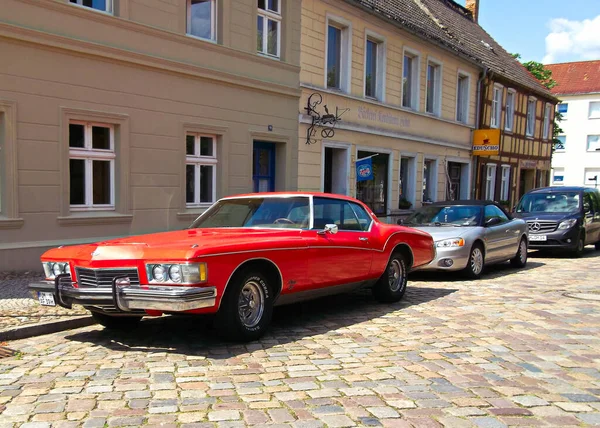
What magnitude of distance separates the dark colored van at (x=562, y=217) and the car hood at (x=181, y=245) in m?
10.3

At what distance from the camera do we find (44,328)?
6.17m

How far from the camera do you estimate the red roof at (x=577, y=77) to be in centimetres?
5491

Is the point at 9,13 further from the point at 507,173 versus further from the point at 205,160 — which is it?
the point at 507,173

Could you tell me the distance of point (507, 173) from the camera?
90.5 ft

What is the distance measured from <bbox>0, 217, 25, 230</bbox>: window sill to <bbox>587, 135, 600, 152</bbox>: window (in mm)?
56207

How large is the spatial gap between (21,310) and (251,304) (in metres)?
2.93

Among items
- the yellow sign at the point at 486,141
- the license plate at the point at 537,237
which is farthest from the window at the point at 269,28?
the yellow sign at the point at 486,141

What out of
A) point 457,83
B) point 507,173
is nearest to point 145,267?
point 457,83

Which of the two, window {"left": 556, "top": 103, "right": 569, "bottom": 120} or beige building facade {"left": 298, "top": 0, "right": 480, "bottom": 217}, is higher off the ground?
window {"left": 556, "top": 103, "right": 569, "bottom": 120}

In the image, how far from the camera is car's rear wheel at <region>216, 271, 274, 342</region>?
5.42 m

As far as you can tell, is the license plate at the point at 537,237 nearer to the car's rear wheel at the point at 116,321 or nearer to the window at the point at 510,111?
the car's rear wheel at the point at 116,321

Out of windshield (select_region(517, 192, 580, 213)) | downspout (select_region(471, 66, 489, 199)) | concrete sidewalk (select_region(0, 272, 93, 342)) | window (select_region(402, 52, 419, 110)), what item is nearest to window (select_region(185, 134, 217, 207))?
concrete sidewalk (select_region(0, 272, 93, 342))

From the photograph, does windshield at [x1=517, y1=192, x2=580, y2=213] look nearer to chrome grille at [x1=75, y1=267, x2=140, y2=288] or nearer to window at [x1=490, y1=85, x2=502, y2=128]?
window at [x1=490, y1=85, x2=502, y2=128]

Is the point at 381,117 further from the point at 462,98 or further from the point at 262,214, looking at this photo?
the point at 262,214
